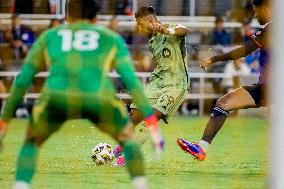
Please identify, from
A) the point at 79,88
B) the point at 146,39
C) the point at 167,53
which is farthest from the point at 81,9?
the point at 146,39

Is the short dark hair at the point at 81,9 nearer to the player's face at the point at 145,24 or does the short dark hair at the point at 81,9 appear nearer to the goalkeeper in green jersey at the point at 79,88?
the goalkeeper in green jersey at the point at 79,88

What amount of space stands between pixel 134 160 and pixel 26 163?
745 millimetres

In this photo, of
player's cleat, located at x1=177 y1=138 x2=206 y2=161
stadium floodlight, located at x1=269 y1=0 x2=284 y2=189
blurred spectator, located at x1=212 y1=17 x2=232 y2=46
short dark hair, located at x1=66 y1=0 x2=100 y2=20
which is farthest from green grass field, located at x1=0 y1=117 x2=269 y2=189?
blurred spectator, located at x1=212 y1=17 x2=232 y2=46

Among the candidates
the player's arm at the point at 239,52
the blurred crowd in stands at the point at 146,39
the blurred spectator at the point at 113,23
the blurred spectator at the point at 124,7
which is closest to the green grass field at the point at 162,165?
the player's arm at the point at 239,52

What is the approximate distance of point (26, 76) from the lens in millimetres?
7098

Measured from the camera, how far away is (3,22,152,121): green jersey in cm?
703

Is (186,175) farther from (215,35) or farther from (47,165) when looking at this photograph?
(215,35)

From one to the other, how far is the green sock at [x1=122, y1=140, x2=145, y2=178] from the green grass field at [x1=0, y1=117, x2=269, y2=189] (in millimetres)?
1962

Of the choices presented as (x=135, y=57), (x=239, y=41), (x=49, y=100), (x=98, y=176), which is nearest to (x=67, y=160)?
(x=98, y=176)

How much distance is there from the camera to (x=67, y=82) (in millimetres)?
7062

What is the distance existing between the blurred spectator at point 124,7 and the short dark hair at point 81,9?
12.9 meters

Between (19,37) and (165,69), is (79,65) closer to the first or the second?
(165,69)

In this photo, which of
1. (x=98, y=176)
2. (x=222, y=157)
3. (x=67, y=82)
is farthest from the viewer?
(x=222, y=157)

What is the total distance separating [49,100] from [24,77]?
0.77ft
